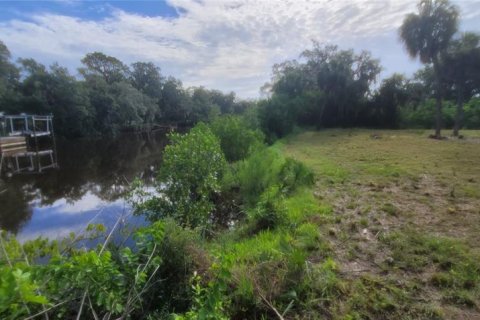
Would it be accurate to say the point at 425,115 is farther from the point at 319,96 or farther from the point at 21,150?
the point at 21,150

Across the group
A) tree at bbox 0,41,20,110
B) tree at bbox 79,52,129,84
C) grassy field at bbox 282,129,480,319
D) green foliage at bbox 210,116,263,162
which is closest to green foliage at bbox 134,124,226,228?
grassy field at bbox 282,129,480,319

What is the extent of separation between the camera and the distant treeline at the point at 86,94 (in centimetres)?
2386

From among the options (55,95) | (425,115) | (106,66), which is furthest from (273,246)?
(106,66)

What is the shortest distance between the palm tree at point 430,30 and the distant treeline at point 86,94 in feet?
40.7

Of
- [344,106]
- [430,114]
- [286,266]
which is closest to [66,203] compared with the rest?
[286,266]

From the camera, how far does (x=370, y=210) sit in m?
4.90

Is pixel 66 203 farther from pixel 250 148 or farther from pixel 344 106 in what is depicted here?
pixel 344 106

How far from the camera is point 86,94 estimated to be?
27.4 m

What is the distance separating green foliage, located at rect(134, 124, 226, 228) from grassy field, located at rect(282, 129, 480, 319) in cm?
256

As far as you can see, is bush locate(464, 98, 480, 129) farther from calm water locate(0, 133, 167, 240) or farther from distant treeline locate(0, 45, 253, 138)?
calm water locate(0, 133, 167, 240)

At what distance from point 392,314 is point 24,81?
31127 millimetres

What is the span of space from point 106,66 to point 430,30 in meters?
43.1

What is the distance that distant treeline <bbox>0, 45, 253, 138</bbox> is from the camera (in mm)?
23859

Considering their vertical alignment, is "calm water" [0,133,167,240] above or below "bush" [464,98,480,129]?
below
